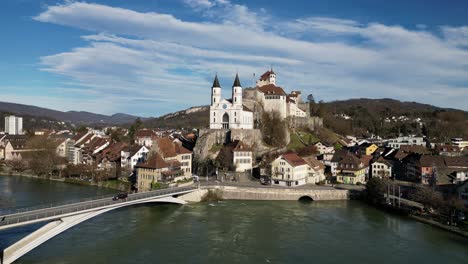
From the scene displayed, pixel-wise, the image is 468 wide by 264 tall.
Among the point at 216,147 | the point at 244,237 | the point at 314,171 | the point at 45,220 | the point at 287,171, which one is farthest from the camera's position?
the point at 216,147

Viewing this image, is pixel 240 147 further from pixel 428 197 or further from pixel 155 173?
pixel 428 197

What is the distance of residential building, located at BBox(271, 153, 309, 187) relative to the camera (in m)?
40.3

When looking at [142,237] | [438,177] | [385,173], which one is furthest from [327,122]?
[142,237]

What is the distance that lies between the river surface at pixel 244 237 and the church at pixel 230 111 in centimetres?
1793

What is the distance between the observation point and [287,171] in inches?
1594

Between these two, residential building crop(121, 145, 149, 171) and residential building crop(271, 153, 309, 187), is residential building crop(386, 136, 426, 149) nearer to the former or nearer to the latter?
residential building crop(271, 153, 309, 187)

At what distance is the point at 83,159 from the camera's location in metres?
57.9

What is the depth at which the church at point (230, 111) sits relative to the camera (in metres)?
50.5

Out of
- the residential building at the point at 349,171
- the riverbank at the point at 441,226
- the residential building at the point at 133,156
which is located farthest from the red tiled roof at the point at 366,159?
the residential building at the point at 133,156

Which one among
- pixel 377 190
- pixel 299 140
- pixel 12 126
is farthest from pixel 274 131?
pixel 12 126

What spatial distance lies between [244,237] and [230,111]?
27.5 metres

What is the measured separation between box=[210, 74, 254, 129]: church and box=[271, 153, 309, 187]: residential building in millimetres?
10753

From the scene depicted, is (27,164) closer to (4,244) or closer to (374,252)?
(4,244)

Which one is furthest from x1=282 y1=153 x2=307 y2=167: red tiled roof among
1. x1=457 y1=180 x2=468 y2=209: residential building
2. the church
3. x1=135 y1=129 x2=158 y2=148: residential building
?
x1=135 y1=129 x2=158 y2=148: residential building
